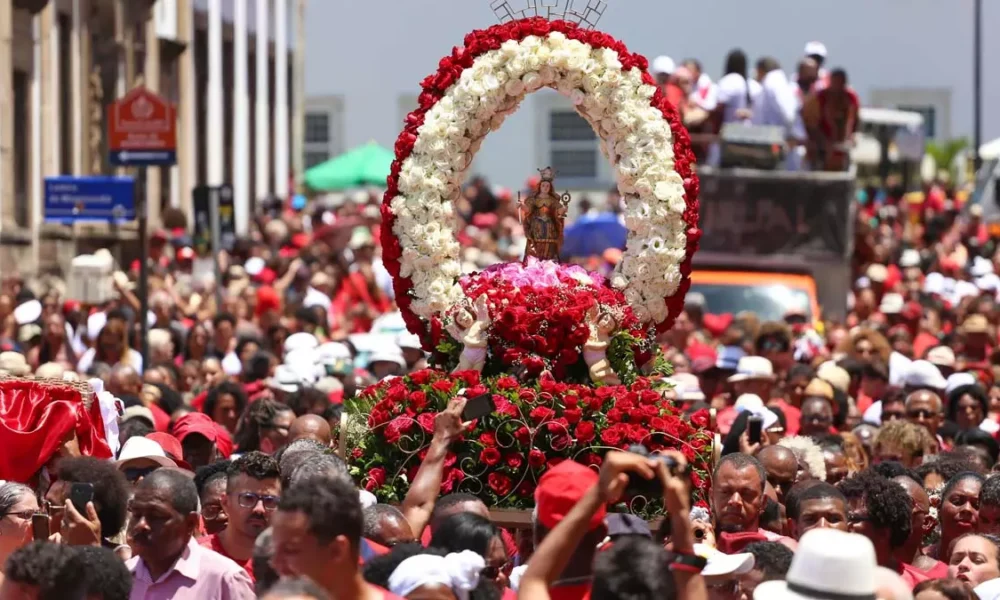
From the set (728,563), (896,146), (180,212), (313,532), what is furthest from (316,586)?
(896,146)

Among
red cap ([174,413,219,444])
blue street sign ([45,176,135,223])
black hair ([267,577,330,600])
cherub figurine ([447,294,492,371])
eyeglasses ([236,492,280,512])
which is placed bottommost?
red cap ([174,413,219,444])

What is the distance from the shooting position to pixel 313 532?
652 cm

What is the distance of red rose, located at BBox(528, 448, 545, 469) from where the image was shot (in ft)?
33.7

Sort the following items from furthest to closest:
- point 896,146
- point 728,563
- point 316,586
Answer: point 896,146 < point 728,563 < point 316,586

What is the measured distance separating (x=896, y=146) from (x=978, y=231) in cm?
745

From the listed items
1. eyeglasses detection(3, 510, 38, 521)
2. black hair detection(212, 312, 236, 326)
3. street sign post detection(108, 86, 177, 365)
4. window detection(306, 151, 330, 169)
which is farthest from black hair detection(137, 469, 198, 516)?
window detection(306, 151, 330, 169)

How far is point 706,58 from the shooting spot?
41.9m

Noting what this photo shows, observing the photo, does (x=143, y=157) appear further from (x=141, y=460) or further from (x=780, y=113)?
(x=780, y=113)

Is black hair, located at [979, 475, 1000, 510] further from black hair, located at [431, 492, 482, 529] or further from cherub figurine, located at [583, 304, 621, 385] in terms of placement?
black hair, located at [431, 492, 482, 529]

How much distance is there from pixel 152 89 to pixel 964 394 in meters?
20.5

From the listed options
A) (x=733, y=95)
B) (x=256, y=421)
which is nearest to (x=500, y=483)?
(x=256, y=421)

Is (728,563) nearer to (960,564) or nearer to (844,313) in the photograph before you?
(960,564)

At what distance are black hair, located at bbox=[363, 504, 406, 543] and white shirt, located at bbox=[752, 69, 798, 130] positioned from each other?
1551 centimetres

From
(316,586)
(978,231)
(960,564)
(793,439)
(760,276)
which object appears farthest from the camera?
(978,231)
